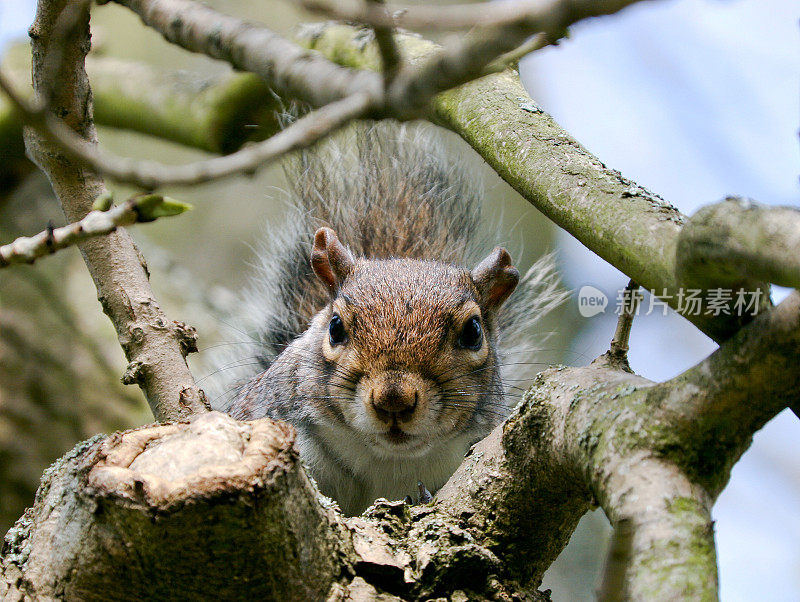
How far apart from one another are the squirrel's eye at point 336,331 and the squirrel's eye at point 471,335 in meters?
0.31

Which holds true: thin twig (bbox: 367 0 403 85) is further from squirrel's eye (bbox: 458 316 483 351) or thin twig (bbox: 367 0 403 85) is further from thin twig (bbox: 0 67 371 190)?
squirrel's eye (bbox: 458 316 483 351)

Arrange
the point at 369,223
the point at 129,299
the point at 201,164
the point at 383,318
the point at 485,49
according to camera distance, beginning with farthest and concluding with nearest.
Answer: the point at 369,223 → the point at 383,318 → the point at 129,299 → the point at 201,164 → the point at 485,49

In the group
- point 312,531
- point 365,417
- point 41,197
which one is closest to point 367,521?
point 312,531

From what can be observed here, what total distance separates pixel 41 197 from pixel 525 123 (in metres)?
3.02

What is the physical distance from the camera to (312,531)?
1234mm

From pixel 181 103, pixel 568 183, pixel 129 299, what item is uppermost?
pixel 181 103

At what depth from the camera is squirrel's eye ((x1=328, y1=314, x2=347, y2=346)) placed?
2211 millimetres

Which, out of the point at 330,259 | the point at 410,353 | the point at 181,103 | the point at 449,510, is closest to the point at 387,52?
the point at 449,510

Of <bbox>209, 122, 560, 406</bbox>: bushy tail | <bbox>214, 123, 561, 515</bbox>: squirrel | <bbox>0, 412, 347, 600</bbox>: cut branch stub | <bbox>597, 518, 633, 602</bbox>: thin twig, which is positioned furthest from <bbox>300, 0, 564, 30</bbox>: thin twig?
<bbox>209, 122, 560, 406</bbox>: bushy tail

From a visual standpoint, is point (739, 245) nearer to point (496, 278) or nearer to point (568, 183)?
point (568, 183)

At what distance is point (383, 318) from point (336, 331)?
5.7 inches

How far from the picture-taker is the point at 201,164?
0.81 metres

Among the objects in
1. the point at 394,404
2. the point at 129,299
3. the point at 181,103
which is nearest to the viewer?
the point at 129,299

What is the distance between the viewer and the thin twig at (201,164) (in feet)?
2.54
